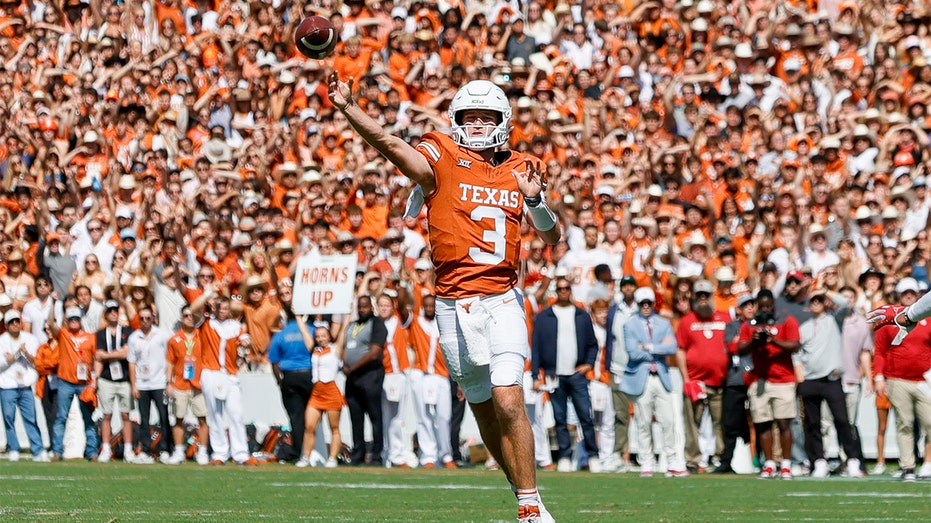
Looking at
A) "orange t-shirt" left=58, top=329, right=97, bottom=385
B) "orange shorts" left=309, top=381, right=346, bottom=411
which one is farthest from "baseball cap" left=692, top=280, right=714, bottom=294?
"orange t-shirt" left=58, top=329, right=97, bottom=385

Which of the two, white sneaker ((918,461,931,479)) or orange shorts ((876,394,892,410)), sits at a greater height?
orange shorts ((876,394,892,410))

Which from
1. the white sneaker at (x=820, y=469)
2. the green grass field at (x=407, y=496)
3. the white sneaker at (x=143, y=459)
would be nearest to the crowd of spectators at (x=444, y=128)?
the white sneaker at (x=143, y=459)

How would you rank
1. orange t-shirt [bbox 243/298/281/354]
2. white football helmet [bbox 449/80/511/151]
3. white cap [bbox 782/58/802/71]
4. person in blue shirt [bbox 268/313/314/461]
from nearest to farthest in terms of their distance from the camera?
white football helmet [bbox 449/80/511/151] < person in blue shirt [bbox 268/313/314/461] < orange t-shirt [bbox 243/298/281/354] < white cap [bbox 782/58/802/71]

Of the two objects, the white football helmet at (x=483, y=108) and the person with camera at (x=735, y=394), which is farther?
the person with camera at (x=735, y=394)

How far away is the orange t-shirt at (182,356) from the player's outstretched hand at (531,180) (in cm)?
1032

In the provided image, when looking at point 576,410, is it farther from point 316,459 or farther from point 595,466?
point 316,459

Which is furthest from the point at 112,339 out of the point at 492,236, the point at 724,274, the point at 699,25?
the point at 492,236

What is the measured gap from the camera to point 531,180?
28.9 feet

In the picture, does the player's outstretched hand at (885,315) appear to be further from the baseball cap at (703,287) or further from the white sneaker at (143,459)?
the white sneaker at (143,459)

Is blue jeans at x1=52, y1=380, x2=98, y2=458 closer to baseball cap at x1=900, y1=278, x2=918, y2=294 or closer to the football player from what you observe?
baseball cap at x1=900, y1=278, x2=918, y2=294

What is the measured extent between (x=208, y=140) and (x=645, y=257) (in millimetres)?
7180

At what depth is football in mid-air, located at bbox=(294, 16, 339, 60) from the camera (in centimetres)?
848

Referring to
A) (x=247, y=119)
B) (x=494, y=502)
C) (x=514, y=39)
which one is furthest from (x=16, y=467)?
(x=514, y=39)

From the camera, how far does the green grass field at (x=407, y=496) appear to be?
1045cm
